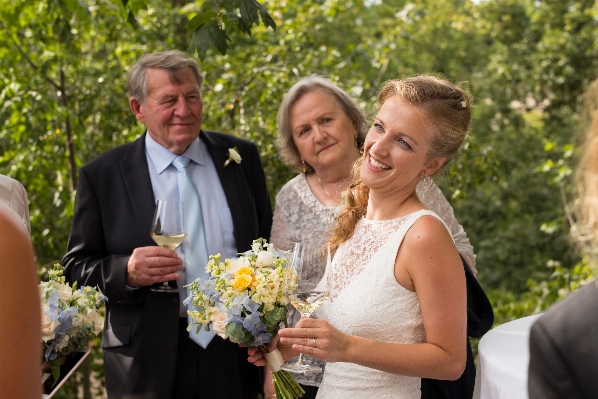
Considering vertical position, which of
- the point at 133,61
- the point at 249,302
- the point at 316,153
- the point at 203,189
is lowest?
the point at 249,302

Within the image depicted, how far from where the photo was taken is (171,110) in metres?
3.54

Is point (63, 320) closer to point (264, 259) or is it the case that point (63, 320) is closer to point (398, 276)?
point (264, 259)

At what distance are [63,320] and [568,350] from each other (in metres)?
1.97

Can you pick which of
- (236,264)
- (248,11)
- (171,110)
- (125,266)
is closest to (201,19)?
(248,11)

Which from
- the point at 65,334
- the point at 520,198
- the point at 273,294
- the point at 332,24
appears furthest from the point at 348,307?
the point at 520,198

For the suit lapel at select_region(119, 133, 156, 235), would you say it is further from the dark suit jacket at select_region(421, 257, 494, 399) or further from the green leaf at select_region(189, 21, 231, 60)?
the dark suit jacket at select_region(421, 257, 494, 399)

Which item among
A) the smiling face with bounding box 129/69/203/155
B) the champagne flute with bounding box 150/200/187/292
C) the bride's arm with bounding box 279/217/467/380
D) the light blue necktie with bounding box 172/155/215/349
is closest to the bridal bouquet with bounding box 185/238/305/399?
the bride's arm with bounding box 279/217/467/380

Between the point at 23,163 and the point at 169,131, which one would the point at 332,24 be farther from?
the point at 169,131

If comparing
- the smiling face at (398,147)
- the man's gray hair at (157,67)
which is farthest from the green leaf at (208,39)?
the smiling face at (398,147)

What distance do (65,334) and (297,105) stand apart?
65.8 inches

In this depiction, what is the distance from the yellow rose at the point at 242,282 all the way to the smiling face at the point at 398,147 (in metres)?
0.56

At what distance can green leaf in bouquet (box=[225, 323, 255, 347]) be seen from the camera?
7.88 ft

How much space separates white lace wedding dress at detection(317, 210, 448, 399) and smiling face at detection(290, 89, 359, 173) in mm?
888

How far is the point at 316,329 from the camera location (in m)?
2.13
